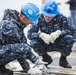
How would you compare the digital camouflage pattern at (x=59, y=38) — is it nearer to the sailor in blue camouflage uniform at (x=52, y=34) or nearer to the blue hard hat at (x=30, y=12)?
the sailor in blue camouflage uniform at (x=52, y=34)

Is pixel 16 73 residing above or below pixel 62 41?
below

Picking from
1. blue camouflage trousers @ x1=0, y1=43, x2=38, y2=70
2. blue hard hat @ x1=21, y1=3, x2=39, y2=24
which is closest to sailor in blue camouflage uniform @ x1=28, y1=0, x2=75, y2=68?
blue hard hat @ x1=21, y1=3, x2=39, y2=24

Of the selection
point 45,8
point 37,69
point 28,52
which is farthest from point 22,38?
point 45,8

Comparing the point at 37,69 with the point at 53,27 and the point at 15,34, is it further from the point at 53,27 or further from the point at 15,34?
the point at 53,27

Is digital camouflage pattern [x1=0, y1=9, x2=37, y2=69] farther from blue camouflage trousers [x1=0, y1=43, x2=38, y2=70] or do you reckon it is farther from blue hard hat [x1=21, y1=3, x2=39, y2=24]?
blue hard hat [x1=21, y1=3, x2=39, y2=24]

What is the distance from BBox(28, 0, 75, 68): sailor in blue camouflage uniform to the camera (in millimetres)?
2998

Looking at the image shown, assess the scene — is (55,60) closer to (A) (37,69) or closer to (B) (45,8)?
(B) (45,8)

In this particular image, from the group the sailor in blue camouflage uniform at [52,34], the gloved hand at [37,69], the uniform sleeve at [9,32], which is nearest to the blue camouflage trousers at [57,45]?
the sailor in blue camouflage uniform at [52,34]

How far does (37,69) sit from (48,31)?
2.40 ft

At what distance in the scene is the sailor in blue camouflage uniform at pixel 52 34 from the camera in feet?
9.84

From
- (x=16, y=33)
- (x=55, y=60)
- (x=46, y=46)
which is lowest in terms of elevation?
(x=55, y=60)

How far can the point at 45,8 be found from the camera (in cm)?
299

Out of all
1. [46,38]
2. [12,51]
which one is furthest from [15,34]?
[46,38]

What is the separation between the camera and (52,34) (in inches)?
118
